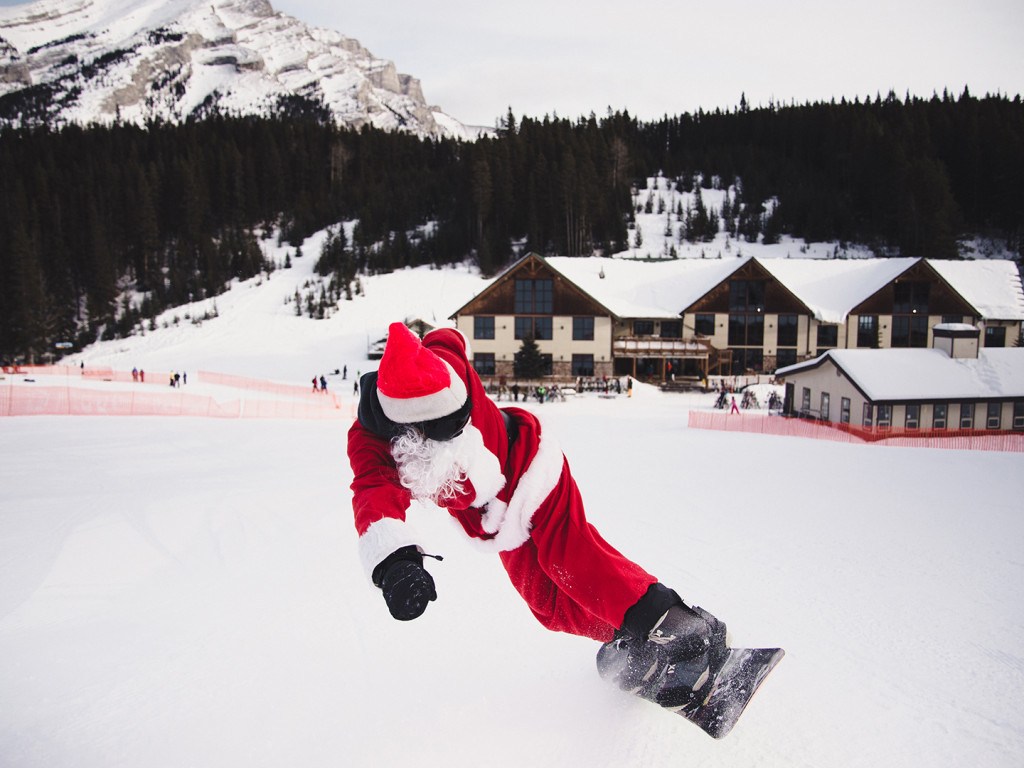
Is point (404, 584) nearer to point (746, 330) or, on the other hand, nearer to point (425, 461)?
point (425, 461)

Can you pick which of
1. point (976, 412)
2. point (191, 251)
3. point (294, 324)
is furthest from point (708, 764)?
point (191, 251)

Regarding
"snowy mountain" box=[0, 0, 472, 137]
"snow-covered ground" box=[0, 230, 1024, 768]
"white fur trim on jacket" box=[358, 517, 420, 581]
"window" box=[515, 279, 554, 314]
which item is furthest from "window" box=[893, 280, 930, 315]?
"snowy mountain" box=[0, 0, 472, 137]

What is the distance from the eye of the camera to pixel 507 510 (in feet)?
9.20

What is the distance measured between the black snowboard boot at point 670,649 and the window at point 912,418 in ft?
60.4

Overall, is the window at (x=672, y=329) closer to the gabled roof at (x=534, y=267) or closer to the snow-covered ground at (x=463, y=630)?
the gabled roof at (x=534, y=267)

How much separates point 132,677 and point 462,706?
1940 millimetres

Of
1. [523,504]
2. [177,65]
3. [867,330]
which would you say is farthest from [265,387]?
[177,65]

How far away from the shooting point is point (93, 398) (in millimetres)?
20953

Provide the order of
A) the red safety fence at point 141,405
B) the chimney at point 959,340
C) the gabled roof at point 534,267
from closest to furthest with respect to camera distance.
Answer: the chimney at point 959,340 → the red safety fence at point 141,405 → the gabled roof at point 534,267

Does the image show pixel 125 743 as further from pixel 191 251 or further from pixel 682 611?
pixel 191 251

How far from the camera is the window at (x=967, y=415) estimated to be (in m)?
18.0

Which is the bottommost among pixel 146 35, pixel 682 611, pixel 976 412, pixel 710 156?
pixel 976 412

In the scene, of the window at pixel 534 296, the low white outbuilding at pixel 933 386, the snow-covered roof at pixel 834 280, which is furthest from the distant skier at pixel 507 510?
the snow-covered roof at pixel 834 280

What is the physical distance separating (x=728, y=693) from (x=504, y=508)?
56.6 inches
